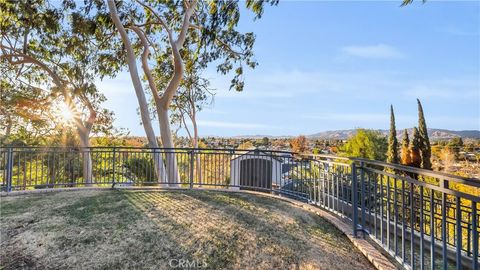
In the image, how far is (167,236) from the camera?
4.07m

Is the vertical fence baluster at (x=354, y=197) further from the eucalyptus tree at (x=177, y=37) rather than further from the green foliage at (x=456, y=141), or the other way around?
the green foliage at (x=456, y=141)

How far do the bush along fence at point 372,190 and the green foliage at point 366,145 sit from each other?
38474 millimetres

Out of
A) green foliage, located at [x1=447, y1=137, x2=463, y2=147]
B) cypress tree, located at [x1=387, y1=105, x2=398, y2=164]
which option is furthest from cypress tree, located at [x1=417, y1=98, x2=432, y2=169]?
green foliage, located at [x1=447, y1=137, x2=463, y2=147]

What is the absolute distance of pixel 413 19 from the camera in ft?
33.6

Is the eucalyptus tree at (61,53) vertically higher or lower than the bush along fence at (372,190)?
higher

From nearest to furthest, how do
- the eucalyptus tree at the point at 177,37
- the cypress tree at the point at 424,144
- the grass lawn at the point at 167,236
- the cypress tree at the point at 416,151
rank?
the grass lawn at the point at 167,236, the eucalyptus tree at the point at 177,37, the cypress tree at the point at 424,144, the cypress tree at the point at 416,151

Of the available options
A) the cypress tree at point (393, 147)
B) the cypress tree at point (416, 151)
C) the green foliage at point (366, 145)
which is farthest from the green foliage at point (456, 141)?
the cypress tree at point (416, 151)

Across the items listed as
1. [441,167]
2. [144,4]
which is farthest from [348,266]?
[441,167]

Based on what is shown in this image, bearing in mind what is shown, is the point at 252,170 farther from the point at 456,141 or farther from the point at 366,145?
the point at 456,141

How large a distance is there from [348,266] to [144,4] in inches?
493

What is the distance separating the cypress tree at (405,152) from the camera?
37.7 metres

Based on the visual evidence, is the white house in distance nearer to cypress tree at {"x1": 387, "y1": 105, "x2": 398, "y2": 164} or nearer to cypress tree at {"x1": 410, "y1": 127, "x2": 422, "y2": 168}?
cypress tree at {"x1": 387, "y1": 105, "x2": 398, "y2": 164}

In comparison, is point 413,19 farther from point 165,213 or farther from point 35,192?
point 35,192

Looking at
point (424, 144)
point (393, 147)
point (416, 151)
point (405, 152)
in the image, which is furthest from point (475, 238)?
point (405, 152)
